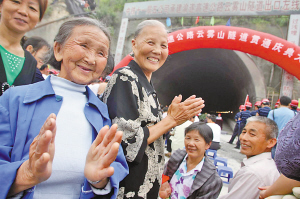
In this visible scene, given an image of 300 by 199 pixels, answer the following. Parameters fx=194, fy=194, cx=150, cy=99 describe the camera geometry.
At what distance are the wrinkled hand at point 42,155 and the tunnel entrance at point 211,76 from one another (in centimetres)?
918

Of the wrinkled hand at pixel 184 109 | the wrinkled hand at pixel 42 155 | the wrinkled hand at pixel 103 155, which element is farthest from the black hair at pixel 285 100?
the wrinkled hand at pixel 42 155

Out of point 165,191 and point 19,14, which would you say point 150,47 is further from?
point 165,191

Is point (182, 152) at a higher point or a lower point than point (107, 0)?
lower

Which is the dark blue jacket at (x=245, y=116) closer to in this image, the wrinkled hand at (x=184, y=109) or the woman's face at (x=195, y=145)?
the woman's face at (x=195, y=145)

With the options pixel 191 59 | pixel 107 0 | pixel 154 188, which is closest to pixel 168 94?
pixel 191 59

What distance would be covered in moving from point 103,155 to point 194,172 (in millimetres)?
1469

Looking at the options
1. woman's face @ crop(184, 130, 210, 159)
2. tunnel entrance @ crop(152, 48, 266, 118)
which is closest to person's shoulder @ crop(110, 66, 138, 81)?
woman's face @ crop(184, 130, 210, 159)

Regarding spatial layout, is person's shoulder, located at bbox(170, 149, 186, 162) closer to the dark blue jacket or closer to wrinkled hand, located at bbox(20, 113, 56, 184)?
wrinkled hand, located at bbox(20, 113, 56, 184)

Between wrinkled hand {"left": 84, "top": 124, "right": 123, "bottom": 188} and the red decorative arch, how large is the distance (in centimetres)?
682

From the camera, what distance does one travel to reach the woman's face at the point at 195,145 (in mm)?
2094

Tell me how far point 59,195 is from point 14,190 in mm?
210

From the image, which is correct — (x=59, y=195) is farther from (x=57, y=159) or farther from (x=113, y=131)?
(x=113, y=131)

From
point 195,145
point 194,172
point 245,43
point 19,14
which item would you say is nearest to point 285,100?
point 245,43

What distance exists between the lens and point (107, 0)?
12.6 metres
